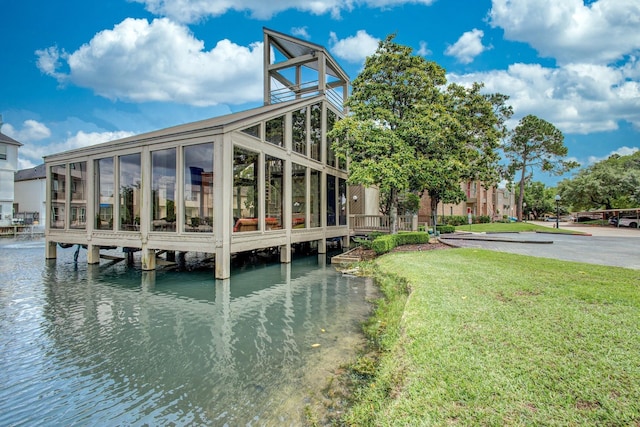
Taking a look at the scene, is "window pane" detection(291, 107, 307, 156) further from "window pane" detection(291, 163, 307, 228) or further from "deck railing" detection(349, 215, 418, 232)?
"deck railing" detection(349, 215, 418, 232)

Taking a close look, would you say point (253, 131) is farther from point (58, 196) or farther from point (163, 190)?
point (58, 196)

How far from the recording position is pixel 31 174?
38031 mm

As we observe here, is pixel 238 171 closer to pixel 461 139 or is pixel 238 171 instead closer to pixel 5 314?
pixel 5 314

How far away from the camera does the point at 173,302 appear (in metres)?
8.20

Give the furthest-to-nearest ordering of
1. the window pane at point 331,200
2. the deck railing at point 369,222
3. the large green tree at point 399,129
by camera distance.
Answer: the deck railing at point 369,222 → the window pane at point 331,200 → the large green tree at point 399,129

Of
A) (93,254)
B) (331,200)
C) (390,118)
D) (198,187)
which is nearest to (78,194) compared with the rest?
(93,254)

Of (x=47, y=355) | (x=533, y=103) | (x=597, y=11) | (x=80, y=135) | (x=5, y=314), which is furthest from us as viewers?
(x=533, y=103)

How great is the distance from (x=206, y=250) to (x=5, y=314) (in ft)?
15.8

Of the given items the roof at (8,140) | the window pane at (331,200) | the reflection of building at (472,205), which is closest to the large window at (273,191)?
the window pane at (331,200)

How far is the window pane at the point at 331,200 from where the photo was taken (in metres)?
17.1

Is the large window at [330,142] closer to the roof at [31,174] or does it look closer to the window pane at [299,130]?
the window pane at [299,130]

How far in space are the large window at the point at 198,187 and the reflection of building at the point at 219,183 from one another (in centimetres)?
3

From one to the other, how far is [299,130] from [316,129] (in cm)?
182

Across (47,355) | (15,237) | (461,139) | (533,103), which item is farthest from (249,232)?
(533,103)
